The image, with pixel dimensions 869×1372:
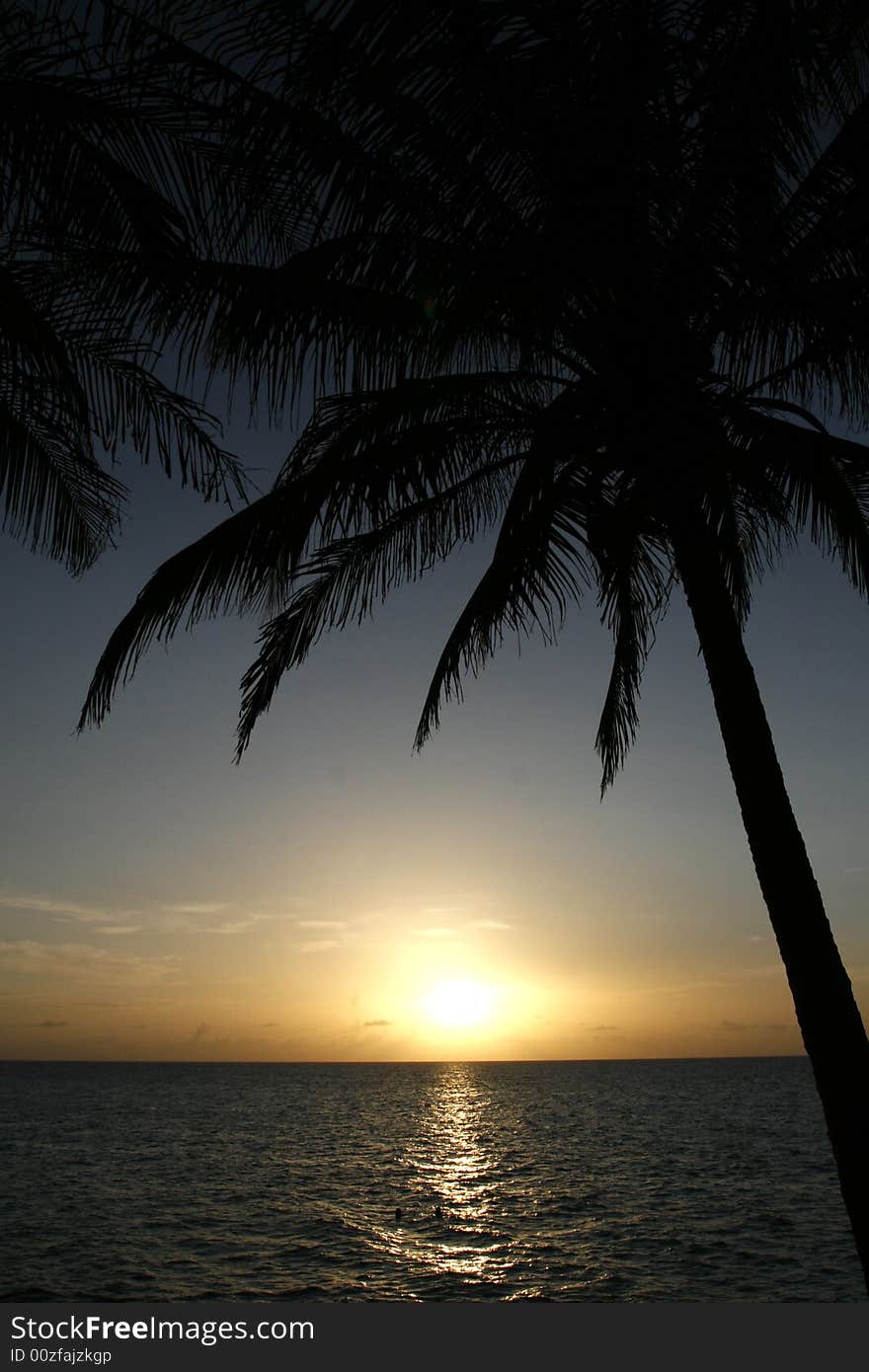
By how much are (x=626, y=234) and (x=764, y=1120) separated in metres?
74.9

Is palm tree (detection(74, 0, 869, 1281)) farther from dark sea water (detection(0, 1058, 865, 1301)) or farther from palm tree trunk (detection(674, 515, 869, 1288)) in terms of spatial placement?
dark sea water (detection(0, 1058, 865, 1301))

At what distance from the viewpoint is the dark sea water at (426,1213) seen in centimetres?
2041

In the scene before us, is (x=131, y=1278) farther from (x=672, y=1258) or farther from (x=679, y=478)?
(x=679, y=478)

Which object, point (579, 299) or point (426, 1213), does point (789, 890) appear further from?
point (426, 1213)

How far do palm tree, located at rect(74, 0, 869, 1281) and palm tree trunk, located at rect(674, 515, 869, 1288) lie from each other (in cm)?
1

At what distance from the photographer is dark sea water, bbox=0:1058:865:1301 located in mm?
20406

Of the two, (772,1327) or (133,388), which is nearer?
(772,1327)

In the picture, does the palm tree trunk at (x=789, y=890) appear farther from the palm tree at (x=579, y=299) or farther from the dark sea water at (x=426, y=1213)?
the dark sea water at (x=426, y=1213)

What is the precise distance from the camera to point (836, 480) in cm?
553

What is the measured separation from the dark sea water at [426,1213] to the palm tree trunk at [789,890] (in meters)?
18.5


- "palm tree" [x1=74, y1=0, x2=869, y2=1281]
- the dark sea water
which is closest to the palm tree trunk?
"palm tree" [x1=74, y1=0, x2=869, y2=1281]

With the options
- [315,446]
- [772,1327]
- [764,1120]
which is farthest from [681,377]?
[764,1120]

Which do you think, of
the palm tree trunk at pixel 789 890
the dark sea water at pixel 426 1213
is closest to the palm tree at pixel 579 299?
the palm tree trunk at pixel 789 890

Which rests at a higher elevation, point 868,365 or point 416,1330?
point 868,365
